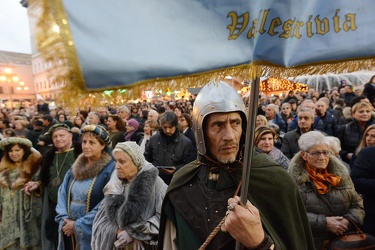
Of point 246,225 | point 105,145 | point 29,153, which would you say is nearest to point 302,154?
point 246,225

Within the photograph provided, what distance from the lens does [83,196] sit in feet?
11.1

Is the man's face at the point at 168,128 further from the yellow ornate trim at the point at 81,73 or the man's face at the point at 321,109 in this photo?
the yellow ornate trim at the point at 81,73

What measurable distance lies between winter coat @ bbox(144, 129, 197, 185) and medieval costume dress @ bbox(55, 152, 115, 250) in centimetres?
140

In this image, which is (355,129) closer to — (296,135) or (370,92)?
(296,135)

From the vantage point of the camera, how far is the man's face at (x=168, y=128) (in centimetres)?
494

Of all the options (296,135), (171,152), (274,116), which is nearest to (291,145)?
(296,135)

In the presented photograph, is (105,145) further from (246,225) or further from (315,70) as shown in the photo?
(315,70)

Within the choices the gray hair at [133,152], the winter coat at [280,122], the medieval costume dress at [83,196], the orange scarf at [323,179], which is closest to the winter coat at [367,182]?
the orange scarf at [323,179]

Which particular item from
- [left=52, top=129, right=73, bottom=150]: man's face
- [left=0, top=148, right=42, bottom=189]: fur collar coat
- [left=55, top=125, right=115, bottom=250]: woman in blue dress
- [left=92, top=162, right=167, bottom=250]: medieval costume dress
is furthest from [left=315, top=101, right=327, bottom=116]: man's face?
[left=0, top=148, right=42, bottom=189]: fur collar coat

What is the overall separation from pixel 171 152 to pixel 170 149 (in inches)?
2.2

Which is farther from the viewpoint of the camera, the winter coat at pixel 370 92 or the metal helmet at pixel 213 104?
the winter coat at pixel 370 92

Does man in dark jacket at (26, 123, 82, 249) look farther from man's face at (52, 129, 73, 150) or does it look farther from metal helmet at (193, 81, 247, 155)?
metal helmet at (193, 81, 247, 155)

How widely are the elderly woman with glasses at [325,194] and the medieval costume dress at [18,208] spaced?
345cm

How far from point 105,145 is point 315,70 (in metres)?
3.17
